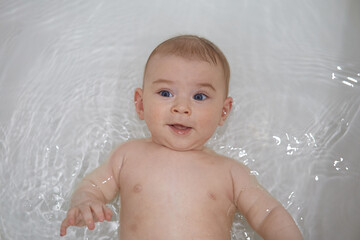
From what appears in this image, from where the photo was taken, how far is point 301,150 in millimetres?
1475

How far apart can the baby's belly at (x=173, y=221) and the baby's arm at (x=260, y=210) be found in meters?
0.07

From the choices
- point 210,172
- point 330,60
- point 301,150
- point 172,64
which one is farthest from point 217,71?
point 330,60

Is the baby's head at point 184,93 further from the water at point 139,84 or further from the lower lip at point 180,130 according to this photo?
the water at point 139,84

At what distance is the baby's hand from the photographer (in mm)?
1030

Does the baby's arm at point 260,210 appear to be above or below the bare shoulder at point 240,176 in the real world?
below

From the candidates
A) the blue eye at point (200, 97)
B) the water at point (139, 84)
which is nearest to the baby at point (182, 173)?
the blue eye at point (200, 97)

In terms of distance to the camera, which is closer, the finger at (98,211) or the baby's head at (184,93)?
the finger at (98,211)

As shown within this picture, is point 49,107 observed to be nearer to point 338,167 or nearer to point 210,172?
point 210,172

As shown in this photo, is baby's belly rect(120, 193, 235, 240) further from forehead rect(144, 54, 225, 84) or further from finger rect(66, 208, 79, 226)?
forehead rect(144, 54, 225, 84)

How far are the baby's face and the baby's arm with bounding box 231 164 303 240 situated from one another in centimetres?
15

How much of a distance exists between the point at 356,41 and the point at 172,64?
75 centimetres

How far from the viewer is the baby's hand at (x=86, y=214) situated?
3.38 feet

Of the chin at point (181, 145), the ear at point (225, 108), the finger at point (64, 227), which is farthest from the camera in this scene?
the ear at point (225, 108)

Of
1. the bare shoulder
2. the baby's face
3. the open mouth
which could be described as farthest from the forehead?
the bare shoulder
